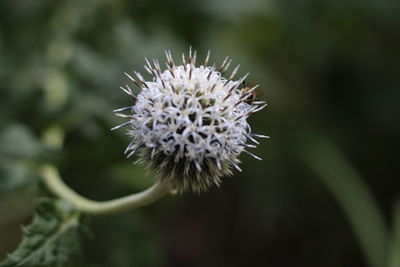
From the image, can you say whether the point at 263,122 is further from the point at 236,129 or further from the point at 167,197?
the point at 236,129

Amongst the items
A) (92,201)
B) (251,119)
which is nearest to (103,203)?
(92,201)

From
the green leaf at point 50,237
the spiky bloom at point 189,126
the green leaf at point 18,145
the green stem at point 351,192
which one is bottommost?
the green leaf at point 50,237

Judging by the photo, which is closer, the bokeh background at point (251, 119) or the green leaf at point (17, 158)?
the green leaf at point (17, 158)

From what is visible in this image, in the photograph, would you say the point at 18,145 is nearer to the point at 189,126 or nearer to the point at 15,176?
the point at 15,176

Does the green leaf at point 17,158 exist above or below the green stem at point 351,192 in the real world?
below

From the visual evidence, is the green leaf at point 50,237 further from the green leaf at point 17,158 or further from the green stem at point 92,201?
the green leaf at point 17,158

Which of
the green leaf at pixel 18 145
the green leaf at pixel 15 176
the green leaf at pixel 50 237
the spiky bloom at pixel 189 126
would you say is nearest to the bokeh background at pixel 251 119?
the green leaf at pixel 18 145
